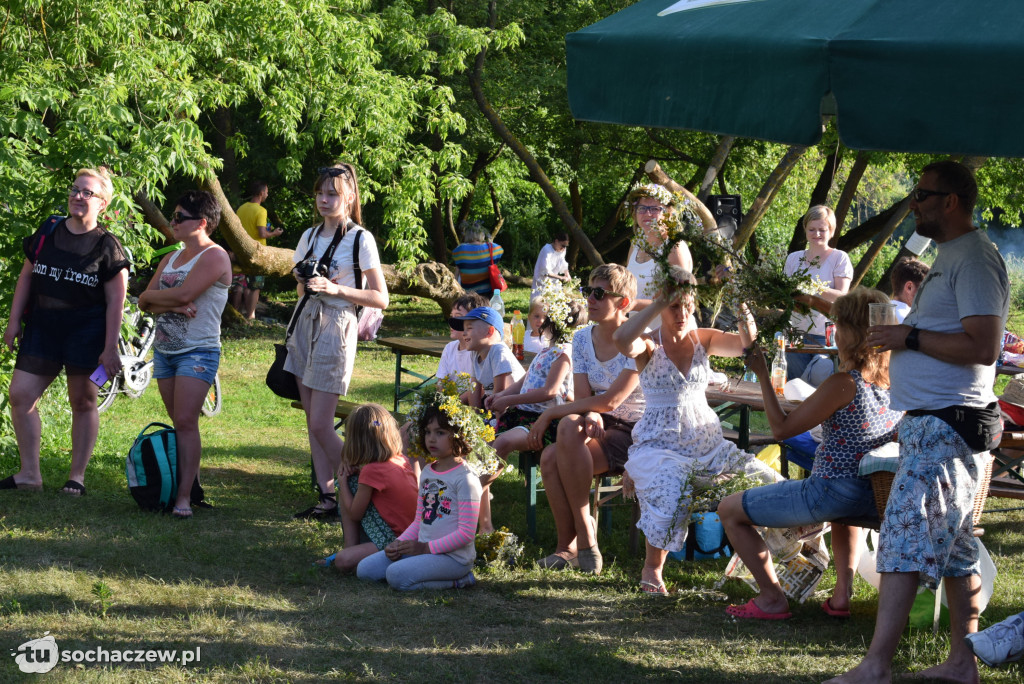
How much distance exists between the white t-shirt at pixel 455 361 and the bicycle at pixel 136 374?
3.37 meters

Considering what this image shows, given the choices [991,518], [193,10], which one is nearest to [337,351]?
[991,518]

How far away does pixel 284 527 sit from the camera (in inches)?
231

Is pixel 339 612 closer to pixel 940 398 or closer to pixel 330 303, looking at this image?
pixel 330 303

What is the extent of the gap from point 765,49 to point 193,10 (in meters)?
9.92

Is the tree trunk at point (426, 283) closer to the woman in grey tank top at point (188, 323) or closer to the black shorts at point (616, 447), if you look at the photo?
the woman in grey tank top at point (188, 323)

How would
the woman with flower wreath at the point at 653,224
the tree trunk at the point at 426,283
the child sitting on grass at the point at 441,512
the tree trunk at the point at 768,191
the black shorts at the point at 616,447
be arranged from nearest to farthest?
the woman with flower wreath at the point at 653,224 < the child sitting on grass at the point at 441,512 < the black shorts at the point at 616,447 < the tree trunk at the point at 768,191 < the tree trunk at the point at 426,283

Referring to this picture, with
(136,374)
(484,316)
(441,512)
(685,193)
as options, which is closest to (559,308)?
(484,316)

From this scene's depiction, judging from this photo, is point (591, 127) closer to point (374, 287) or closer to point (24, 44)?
point (24, 44)

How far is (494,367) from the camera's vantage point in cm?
601

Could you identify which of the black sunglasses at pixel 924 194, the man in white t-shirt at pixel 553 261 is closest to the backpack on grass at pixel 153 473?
the black sunglasses at pixel 924 194

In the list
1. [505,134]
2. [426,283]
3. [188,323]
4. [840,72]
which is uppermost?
[505,134]

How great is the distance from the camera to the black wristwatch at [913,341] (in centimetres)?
355

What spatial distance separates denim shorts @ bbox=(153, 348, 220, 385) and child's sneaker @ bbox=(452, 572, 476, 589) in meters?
2.03

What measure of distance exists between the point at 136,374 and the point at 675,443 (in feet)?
20.9
